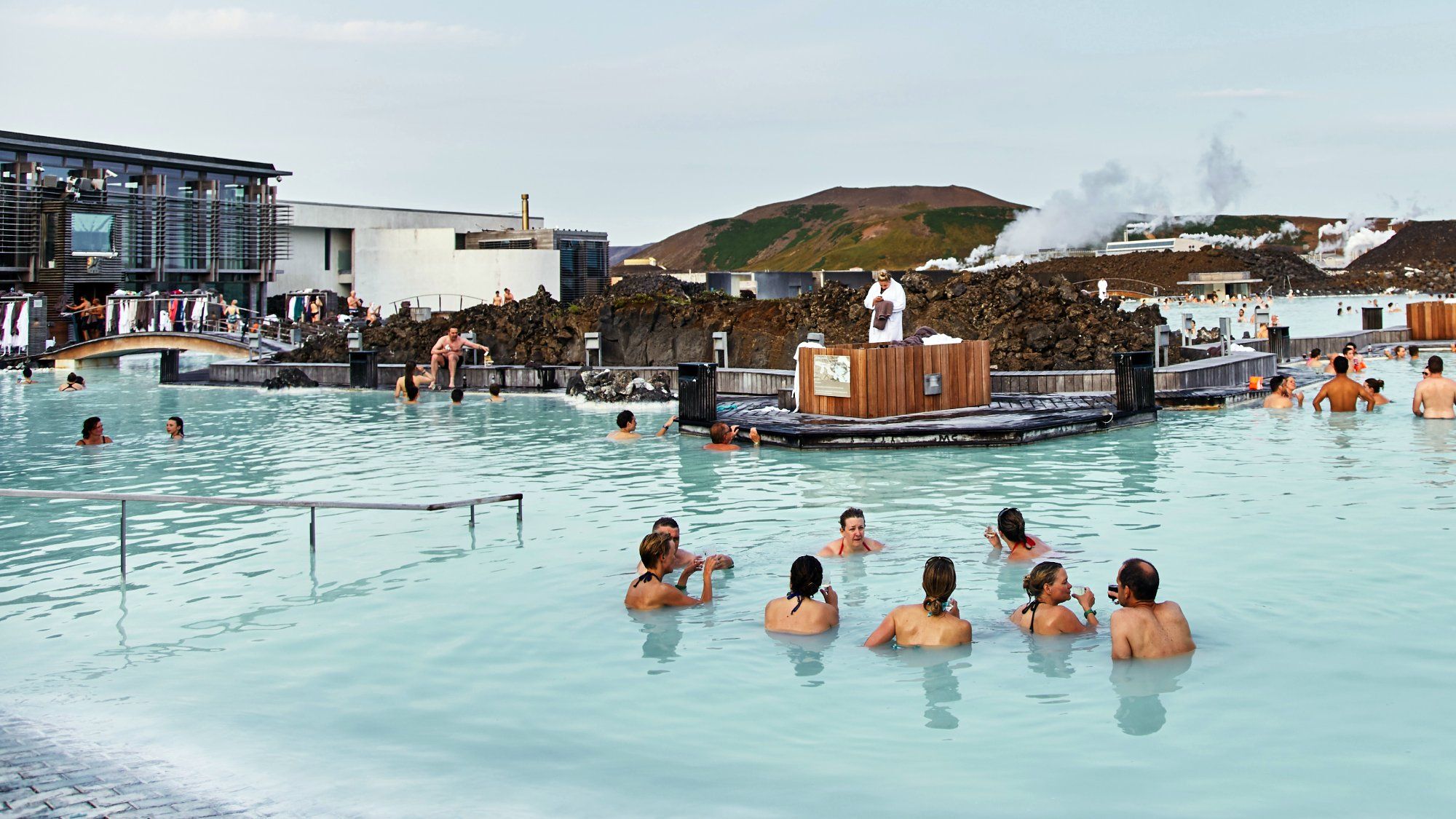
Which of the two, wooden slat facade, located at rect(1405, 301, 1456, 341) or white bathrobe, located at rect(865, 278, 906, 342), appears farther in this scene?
wooden slat facade, located at rect(1405, 301, 1456, 341)

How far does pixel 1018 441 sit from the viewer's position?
60.1 feet

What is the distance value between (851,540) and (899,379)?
31.7ft

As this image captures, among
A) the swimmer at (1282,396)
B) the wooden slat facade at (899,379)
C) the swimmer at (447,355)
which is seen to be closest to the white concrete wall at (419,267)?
the swimmer at (447,355)

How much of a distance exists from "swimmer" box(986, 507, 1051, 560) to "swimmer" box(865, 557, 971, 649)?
6.94 ft

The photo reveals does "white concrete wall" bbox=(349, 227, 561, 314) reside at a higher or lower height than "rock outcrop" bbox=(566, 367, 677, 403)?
higher

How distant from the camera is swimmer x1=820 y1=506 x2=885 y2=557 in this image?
10.5 metres

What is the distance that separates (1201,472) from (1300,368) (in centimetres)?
1749

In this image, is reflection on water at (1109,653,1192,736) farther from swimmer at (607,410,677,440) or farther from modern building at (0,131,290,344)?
modern building at (0,131,290,344)

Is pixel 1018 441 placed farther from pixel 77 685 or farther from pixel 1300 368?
pixel 1300 368

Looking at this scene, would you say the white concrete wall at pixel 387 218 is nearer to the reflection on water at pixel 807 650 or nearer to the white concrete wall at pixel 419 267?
the white concrete wall at pixel 419 267

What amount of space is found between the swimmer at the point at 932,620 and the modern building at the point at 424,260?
51022 mm

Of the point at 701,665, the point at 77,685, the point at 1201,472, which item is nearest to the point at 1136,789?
the point at 701,665

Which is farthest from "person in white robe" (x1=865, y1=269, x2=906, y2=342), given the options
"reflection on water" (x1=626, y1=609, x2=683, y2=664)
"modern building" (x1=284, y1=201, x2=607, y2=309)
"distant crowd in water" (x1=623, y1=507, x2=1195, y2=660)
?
"modern building" (x1=284, y1=201, x2=607, y2=309)

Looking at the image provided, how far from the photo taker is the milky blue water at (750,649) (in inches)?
251
